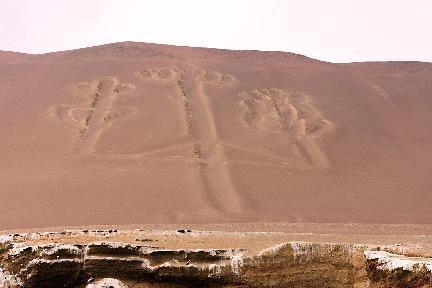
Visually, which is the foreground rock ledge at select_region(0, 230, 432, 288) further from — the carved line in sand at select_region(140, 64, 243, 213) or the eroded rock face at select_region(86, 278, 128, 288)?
the carved line in sand at select_region(140, 64, 243, 213)

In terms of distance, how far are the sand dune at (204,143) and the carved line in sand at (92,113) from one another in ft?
0.34

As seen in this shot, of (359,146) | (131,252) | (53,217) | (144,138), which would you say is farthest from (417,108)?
(131,252)

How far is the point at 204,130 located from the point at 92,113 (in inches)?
286

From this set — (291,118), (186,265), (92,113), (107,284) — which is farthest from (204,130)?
(107,284)

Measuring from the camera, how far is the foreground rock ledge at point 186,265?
7949 millimetres

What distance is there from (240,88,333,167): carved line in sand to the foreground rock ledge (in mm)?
27103

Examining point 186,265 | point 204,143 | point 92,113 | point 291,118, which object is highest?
point 92,113

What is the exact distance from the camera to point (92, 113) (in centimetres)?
3834

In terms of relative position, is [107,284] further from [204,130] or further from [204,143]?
[204,130]

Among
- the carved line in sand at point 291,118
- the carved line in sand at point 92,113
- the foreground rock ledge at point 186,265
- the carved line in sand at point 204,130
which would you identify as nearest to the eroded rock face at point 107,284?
the foreground rock ledge at point 186,265

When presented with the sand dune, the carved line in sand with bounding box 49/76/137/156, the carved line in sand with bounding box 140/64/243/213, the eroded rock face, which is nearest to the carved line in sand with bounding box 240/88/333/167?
the sand dune

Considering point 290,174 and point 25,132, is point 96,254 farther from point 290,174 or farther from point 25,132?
point 25,132

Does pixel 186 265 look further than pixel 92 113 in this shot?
No

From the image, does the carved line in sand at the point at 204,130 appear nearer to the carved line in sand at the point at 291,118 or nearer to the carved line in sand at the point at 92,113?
the carved line in sand at the point at 291,118
